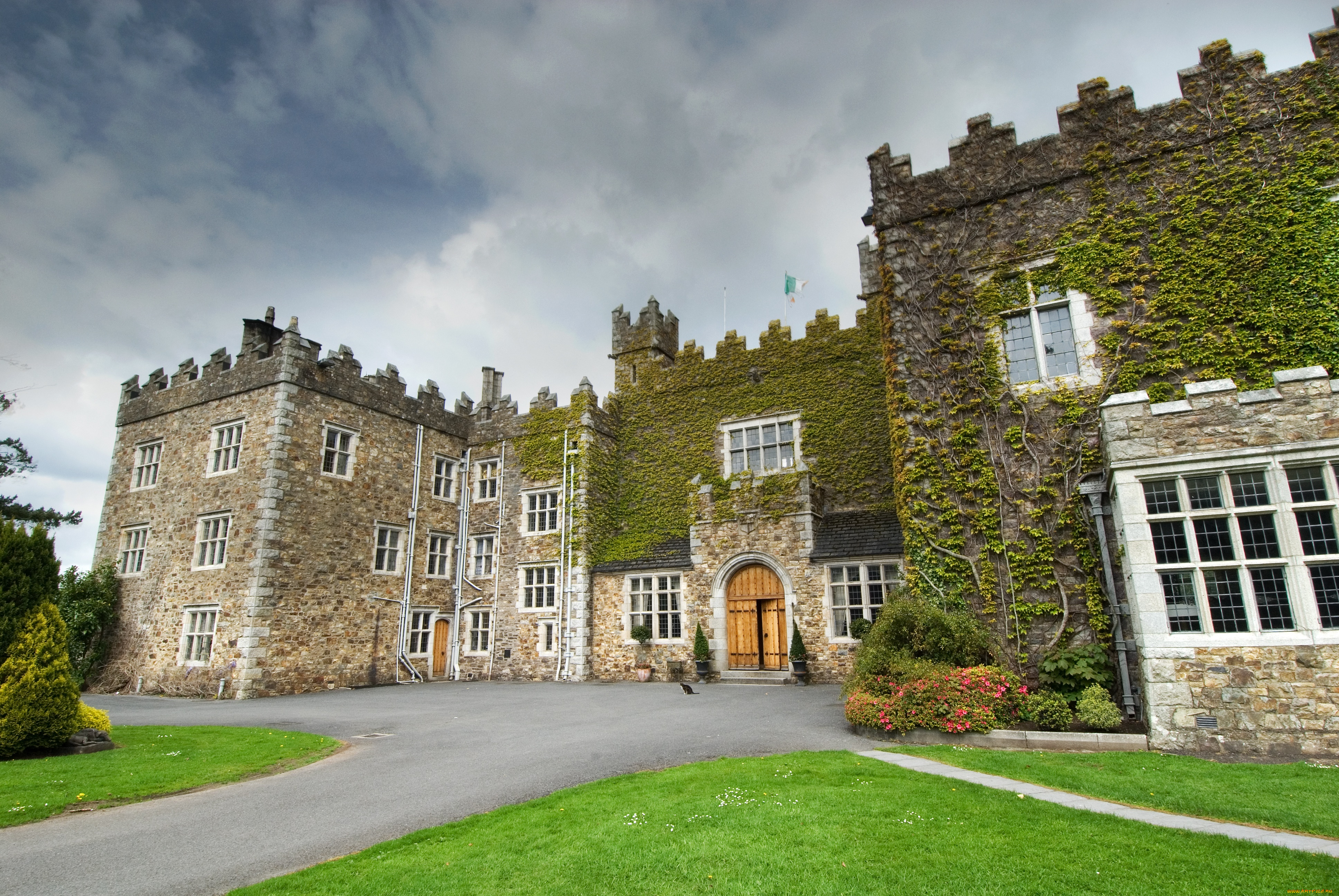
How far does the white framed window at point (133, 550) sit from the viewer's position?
2292 cm

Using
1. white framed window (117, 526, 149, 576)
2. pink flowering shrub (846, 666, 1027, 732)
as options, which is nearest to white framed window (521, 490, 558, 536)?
white framed window (117, 526, 149, 576)

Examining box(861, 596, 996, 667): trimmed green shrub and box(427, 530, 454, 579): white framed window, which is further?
box(427, 530, 454, 579): white framed window

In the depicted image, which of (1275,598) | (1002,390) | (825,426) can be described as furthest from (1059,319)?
(825,426)

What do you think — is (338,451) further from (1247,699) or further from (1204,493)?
(1247,699)

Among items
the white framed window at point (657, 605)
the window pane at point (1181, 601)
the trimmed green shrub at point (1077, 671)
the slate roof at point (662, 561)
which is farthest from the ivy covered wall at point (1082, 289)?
the white framed window at point (657, 605)

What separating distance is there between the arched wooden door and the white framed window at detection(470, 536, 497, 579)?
9338mm

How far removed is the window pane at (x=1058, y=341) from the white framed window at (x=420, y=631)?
2033 centimetres

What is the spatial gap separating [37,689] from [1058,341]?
696 inches

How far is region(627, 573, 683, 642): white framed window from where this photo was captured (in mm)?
21938

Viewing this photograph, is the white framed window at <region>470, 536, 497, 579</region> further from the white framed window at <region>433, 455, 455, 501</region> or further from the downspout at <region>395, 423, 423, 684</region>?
the downspout at <region>395, 423, 423, 684</region>

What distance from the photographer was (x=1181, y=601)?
33.2ft

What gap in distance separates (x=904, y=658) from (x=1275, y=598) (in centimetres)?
506

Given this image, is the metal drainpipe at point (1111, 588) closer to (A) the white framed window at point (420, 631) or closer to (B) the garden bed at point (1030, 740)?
(B) the garden bed at point (1030, 740)

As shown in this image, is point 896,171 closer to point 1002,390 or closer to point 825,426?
point 1002,390
